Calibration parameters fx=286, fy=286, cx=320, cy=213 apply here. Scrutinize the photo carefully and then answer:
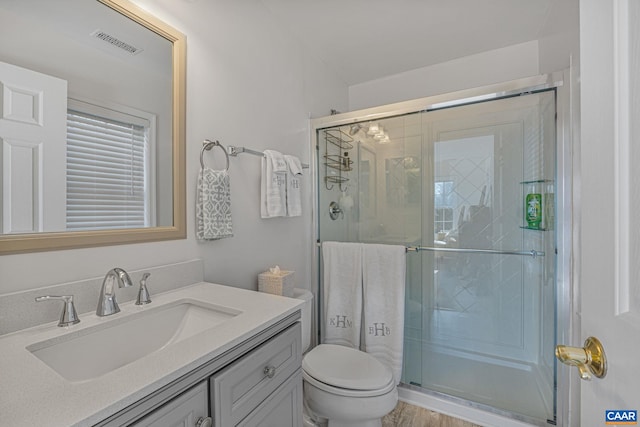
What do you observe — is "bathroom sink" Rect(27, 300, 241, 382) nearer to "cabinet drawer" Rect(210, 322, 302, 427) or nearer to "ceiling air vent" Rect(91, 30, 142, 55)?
"cabinet drawer" Rect(210, 322, 302, 427)

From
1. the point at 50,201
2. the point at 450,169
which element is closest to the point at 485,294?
the point at 450,169

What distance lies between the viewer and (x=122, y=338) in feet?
2.80

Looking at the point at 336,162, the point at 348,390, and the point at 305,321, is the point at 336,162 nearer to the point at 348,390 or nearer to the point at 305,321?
the point at 305,321

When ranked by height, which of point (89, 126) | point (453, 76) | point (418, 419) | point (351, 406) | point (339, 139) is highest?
point (453, 76)

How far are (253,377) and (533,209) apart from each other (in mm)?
1695

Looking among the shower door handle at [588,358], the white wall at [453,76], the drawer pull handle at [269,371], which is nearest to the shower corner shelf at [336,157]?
the white wall at [453,76]

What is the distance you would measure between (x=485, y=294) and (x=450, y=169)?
833 mm

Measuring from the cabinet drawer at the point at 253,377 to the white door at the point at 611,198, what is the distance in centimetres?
70

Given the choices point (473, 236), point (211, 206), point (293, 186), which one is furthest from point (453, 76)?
point (211, 206)

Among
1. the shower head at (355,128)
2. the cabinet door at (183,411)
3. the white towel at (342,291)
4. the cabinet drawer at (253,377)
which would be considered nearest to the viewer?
the cabinet door at (183,411)

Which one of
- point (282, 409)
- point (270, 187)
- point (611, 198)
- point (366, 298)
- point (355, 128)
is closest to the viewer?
point (611, 198)

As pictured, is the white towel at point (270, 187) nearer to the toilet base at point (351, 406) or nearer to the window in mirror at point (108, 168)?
the window in mirror at point (108, 168)

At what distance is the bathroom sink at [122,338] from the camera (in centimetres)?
73

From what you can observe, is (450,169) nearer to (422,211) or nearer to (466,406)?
(422,211)
